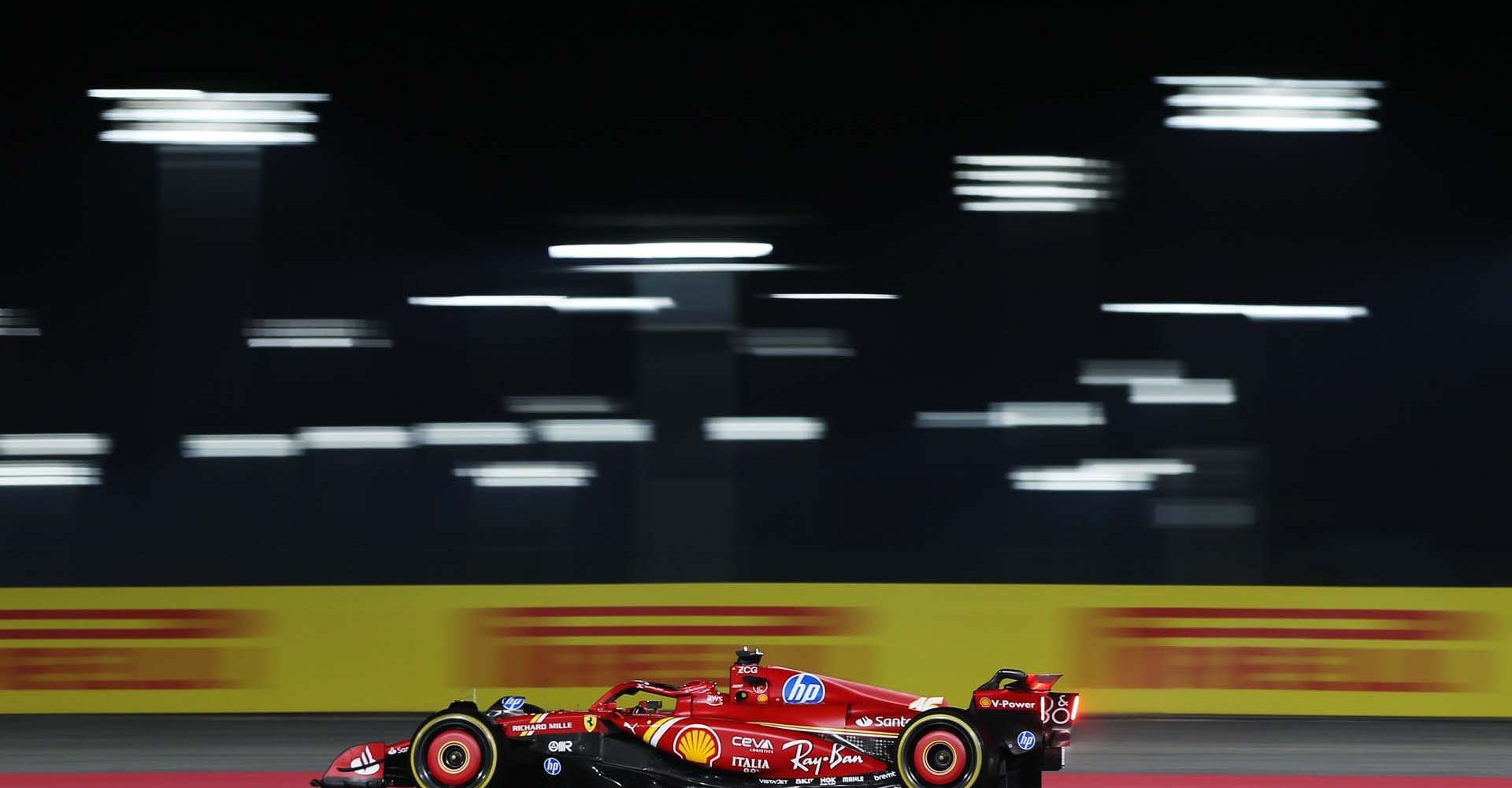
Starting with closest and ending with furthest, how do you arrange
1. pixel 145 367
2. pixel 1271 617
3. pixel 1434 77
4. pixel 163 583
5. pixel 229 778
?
pixel 229 778 → pixel 1271 617 → pixel 163 583 → pixel 145 367 → pixel 1434 77

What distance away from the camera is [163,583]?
375 inches

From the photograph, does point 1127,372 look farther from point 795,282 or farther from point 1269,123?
point 795,282

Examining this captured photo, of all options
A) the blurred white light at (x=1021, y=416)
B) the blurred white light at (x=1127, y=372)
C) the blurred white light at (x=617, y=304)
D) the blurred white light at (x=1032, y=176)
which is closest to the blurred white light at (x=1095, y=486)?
the blurred white light at (x=1021, y=416)

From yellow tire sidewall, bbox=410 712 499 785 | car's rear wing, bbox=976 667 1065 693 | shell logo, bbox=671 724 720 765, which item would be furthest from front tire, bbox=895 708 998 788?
yellow tire sidewall, bbox=410 712 499 785

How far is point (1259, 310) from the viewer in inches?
406

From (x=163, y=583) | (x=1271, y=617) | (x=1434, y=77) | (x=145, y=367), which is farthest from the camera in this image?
(x=1434, y=77)

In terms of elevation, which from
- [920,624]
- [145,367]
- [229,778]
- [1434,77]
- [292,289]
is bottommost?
[229,778]

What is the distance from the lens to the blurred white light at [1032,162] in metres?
10.7

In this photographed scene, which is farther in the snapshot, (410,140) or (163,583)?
(410,140)

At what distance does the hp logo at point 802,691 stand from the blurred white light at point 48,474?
6.38m

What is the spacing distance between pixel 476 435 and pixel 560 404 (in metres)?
0.66

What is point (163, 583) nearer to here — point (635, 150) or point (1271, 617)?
point (635, 150)

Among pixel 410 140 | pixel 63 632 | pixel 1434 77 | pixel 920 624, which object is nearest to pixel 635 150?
pixel 410 140

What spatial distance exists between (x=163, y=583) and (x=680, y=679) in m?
3.74
